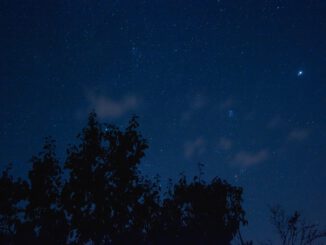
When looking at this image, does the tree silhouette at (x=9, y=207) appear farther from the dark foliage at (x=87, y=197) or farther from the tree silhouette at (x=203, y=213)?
the tree silhouette at (x=203, y=213)

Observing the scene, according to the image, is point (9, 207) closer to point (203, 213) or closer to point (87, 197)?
point (87, 197)

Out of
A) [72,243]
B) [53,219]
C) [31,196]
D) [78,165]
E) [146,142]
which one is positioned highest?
[146,142]

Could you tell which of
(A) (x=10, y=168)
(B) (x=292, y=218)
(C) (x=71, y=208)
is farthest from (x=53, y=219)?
(B) (x=292, y=218)

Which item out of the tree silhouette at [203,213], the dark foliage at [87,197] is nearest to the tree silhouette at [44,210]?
the dark foliage at [87,197]

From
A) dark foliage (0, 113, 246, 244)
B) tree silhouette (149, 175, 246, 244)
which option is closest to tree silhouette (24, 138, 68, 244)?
dark foliage (0, 113, 246, 244)

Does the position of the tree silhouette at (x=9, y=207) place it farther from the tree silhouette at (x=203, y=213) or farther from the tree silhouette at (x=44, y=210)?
the tree silhouette at (x=203, y=213)

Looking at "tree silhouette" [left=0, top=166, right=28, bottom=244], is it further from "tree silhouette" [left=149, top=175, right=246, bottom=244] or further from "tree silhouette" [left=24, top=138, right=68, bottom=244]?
"tree silhouette" [left=149, top=175, right=246, bottom=244]

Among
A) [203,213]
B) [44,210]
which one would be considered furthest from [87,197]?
[203,213]

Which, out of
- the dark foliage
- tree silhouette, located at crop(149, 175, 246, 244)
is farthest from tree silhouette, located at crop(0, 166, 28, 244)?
tree silhouette, located at crop(149, 175, 246, 244)

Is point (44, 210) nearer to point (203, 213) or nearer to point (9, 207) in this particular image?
point (9, 207)

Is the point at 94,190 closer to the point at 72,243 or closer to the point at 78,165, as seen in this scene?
the point at 78,165

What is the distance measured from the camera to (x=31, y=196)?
29.6 meters

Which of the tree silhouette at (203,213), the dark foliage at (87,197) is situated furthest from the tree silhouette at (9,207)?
the tree silhouette at (203,213)

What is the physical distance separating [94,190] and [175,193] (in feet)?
56.5
